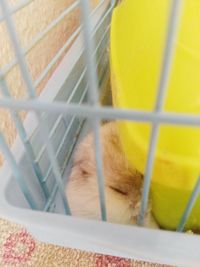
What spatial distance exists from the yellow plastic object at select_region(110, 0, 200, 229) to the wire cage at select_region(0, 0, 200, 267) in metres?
0.03

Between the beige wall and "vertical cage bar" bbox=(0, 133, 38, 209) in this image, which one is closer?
"vertical cage bar" bbox=(0, 133, 38, 209)

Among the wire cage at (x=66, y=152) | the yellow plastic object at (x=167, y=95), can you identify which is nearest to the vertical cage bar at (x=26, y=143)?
the wire cage at (x=66, y=152)

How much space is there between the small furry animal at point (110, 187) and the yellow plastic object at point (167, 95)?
46 millimetres

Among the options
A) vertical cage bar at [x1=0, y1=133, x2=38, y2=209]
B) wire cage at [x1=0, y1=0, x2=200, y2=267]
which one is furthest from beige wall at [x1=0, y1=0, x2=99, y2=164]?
vertical cage bar at [x1=0, y1=133, x2=38, y2=209]

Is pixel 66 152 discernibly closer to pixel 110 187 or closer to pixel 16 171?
pixel 110 187

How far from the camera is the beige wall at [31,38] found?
0.59m

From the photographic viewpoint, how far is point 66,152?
1.99ft

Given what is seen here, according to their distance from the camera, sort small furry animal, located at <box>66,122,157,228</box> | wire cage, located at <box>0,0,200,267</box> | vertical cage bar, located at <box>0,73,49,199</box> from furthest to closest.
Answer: small furry animal, located at <box>66,122,157,228</box>
vertical cage bar, located at <box>0,73,49,199</box>
wire cage, located at <box>0,0,200,267</box>

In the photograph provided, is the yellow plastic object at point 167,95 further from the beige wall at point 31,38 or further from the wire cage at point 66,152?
the beige wall at point 31,38

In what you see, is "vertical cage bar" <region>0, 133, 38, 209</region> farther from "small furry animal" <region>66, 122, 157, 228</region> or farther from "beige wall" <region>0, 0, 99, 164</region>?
"beige wall" <region>0, 0, 99, 164</region>

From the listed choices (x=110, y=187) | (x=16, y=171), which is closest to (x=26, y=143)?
(x=16, y=171)

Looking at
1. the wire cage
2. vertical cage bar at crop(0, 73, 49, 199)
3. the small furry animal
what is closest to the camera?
the wire cage

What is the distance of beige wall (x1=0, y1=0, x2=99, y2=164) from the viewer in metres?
0.59

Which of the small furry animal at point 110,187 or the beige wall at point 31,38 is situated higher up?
the beige wall at point 31,38
